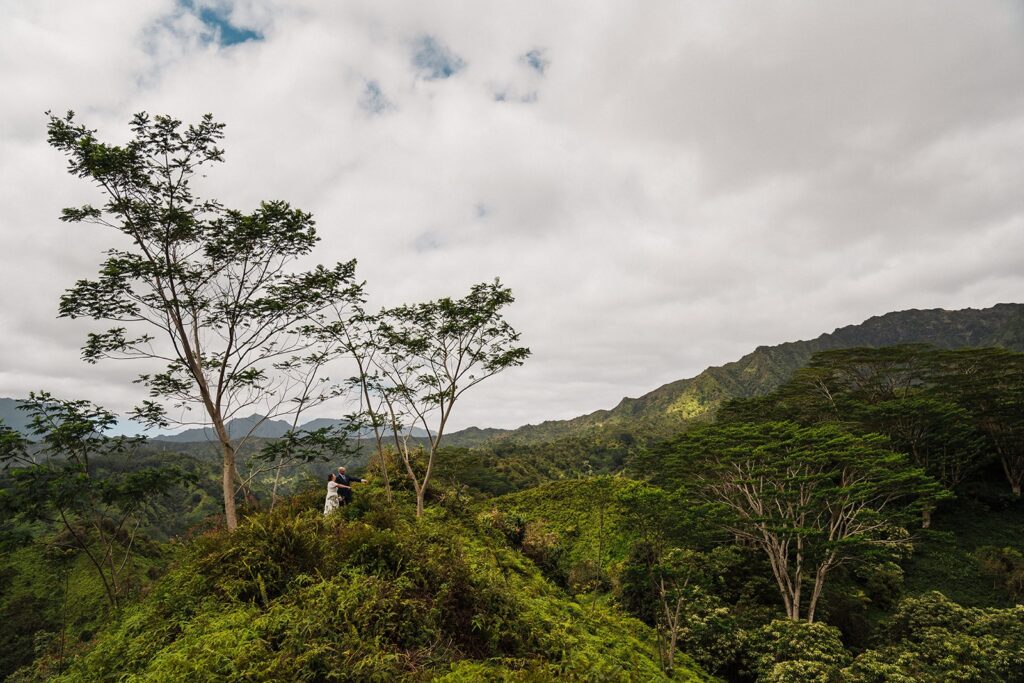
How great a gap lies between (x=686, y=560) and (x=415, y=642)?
12.3m

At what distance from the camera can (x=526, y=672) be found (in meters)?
4.56

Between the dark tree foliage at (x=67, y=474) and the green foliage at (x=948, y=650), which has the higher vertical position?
the dark tree foliage at (x=67, y=474)

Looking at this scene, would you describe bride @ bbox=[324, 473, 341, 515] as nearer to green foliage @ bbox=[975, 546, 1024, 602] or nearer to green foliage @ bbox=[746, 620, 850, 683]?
green foliage @ bbox=[746, 620, 850, 683]

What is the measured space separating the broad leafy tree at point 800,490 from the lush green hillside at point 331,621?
1133 centimetres

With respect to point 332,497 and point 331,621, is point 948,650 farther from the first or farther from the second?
point 332,497

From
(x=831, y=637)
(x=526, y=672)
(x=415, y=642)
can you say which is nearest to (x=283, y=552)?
(x=415, y=642)

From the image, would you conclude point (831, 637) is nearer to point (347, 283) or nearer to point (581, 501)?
point (581, 501)

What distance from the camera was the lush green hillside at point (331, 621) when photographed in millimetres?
4289

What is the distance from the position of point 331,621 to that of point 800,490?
17.9 m

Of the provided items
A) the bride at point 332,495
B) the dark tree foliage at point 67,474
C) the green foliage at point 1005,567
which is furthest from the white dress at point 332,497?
the green foliage at point 1005,567

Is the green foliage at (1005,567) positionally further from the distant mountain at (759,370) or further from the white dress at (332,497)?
the distant mountain at (759,370)

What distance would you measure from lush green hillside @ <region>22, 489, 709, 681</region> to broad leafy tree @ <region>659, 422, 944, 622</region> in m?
11.3

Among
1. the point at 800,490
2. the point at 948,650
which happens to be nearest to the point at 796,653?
the point at 948,650

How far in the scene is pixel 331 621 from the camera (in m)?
4.86
